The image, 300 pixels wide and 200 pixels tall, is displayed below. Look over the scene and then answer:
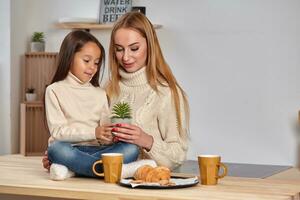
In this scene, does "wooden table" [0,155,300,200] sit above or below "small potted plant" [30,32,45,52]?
below

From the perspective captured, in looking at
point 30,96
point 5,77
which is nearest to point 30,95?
point 30,96

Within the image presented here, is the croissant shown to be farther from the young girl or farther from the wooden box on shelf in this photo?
the wooden box on shelf

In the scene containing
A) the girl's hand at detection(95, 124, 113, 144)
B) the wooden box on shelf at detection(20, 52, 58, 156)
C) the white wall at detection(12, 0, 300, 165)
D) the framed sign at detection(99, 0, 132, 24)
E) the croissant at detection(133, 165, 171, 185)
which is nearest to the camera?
the croissant at detection(133, 165, 171, 185)

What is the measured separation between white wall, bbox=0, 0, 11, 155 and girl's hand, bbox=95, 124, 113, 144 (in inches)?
98.5

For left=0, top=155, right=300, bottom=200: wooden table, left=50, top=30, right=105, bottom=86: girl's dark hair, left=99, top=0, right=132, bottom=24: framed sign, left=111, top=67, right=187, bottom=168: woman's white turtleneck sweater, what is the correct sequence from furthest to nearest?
1. left=99, top=0, right=132, bottom=24: framed sign
2. left=111, top=67, right=187, bottom=168: woman's white turtleneck sweater
3. left=50, top=30, right=105, bottom=86: girl's dark hair
4. left=0, top=155, right=300, bottom=200: wooden table

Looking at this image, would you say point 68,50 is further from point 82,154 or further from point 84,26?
point 84,26

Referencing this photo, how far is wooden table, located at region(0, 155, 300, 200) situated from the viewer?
4.20 feet

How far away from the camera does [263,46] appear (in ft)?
11.8

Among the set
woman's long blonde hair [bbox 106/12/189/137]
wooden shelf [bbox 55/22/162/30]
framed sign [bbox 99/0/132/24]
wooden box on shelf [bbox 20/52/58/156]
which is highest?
framed sign [bbox 99/0/132/24]

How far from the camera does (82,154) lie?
150cm

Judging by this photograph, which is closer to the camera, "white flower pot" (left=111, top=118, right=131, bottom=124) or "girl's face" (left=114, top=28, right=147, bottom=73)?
"white flower pot" (left=111, top=118, right=131, bottom=124)

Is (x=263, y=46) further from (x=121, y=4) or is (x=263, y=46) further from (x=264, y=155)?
(x=121, y=4)

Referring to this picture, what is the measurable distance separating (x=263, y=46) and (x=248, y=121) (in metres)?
0.43

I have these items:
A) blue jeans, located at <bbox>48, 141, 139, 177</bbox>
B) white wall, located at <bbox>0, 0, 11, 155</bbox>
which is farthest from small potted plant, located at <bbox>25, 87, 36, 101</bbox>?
blue jeans, located at <bbox>48, 141, 139, 177</bbox>
